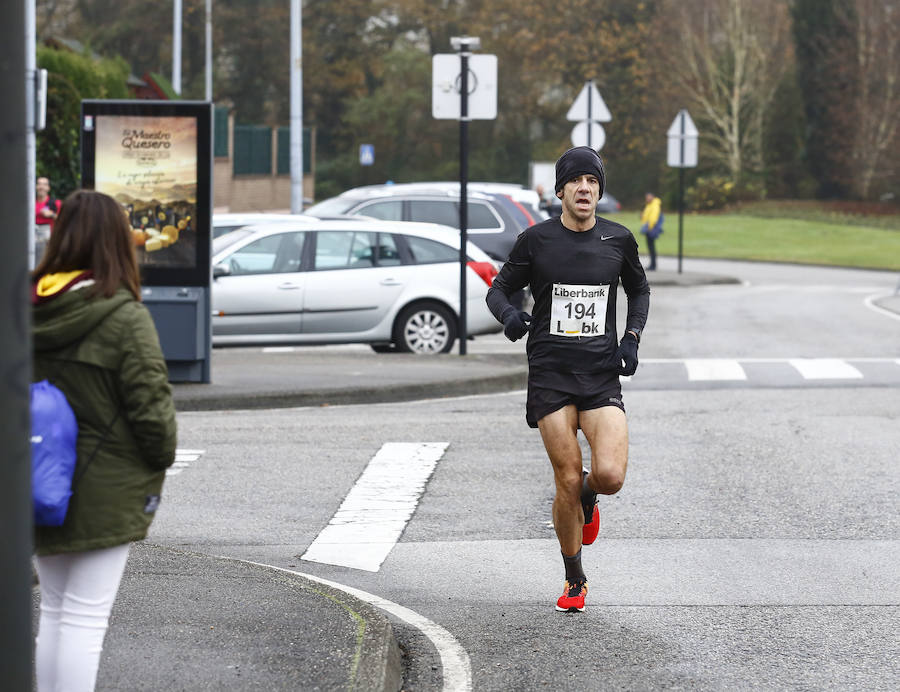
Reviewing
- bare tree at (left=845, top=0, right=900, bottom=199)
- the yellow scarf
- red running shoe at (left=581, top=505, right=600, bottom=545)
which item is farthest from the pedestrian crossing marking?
bare tree at (left=845, top=0, right=900, bottom=199)

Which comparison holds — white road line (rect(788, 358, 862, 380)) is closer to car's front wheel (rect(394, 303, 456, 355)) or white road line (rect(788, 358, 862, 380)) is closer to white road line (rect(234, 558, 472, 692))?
car's front wheel (rect(394, 303, 456, 355))

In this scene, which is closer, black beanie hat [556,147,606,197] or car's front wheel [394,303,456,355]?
black beanie hat [556,147,606,197]

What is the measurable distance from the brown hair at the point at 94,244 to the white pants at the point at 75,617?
724mm

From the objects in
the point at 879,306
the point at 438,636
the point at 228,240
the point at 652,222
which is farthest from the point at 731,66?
the point at 438,636

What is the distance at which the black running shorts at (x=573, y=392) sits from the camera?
650cm

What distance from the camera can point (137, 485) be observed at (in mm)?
4355

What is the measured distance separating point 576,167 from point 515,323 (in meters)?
0.67

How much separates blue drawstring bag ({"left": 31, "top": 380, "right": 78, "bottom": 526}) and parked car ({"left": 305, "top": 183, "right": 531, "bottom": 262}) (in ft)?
60.8

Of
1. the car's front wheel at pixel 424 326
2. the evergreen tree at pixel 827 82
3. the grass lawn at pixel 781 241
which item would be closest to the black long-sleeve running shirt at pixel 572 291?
the car's front wheel at pixel 424 326

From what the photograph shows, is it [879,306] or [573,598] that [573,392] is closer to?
[573,598]

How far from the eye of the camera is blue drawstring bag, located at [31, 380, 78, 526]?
4.13 m

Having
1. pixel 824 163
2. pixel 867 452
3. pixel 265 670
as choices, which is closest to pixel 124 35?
pixel 824 163

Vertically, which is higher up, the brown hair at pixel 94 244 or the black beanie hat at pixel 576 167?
the black beanie hat at pixel 576 167

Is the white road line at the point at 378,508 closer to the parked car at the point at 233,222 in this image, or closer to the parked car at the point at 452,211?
the parked car at the point at 233,222
